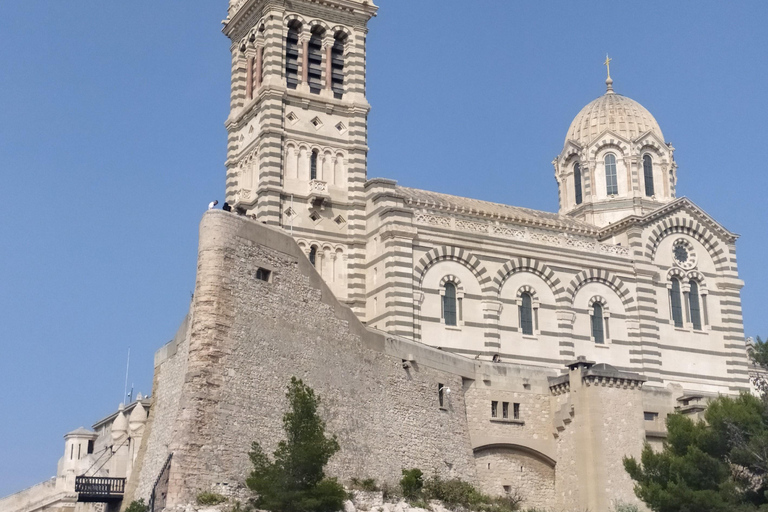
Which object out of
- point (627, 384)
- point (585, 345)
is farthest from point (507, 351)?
point (627, 384)

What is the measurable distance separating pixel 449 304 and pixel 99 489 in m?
15.6

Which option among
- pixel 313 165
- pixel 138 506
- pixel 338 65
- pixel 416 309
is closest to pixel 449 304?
pixel 416 309

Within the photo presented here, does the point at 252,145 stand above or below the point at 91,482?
above

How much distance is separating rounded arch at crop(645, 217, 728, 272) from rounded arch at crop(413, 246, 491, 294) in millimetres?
8443

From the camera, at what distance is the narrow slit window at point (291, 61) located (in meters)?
46.4

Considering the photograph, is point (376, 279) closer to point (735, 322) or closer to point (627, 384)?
point (627, 384)

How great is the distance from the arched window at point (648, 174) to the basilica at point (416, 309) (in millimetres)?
102

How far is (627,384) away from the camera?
37250 millimetres

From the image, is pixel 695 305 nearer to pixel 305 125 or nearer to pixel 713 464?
pixel 713 464

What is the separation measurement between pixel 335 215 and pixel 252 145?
4.53 metres

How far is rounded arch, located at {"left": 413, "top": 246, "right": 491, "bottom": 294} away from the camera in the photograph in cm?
4328

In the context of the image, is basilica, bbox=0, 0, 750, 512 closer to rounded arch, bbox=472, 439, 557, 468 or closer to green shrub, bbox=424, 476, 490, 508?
rounded arch, bbox=472, 439, 557, 468

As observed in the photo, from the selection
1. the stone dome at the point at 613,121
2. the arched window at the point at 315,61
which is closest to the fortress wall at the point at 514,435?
the arched window at the point at 315,61

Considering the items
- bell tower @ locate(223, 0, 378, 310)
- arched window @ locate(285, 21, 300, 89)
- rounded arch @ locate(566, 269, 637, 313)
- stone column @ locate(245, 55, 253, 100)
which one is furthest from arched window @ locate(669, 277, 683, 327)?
stone column @ locate(245, 55, 253, 100)
